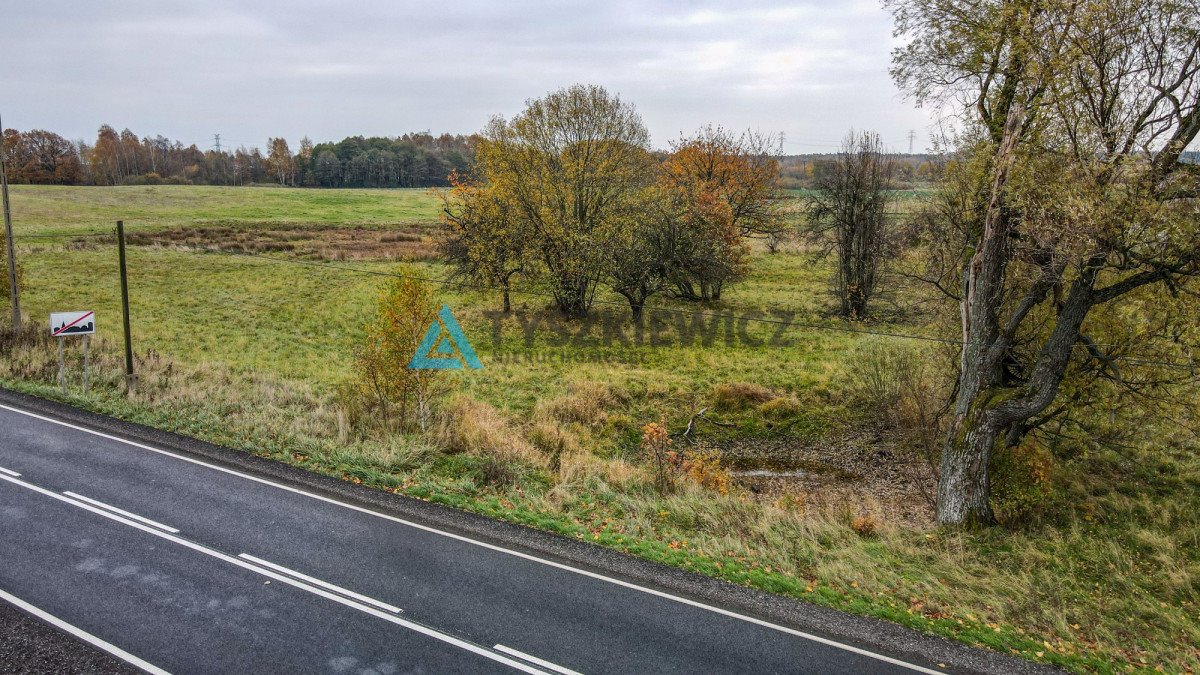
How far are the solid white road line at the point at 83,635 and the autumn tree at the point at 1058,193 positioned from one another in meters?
14.6

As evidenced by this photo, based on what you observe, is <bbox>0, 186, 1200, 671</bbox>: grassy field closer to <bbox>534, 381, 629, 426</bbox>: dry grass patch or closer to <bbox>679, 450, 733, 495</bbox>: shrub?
<bbox>534, 381, 629, 426</bbox>: dry grass patch

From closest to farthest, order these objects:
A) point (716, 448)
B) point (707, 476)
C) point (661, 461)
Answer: point (661, 461) → point (707, 476) → point (716, 448)

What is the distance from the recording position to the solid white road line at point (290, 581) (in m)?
8.89

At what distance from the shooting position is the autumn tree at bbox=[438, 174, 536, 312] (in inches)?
1428

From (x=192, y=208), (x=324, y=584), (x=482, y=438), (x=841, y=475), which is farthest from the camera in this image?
(x=192, y=208)

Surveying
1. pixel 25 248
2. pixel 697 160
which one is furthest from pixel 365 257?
pixel 697 160

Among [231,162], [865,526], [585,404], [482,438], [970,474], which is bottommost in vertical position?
[865,526]

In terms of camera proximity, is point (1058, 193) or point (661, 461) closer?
point (1058, 193)

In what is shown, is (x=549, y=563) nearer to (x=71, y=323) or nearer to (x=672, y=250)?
(x=71, y=323)

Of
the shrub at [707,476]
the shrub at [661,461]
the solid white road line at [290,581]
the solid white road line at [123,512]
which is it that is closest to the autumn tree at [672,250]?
the shrub at [661,461]

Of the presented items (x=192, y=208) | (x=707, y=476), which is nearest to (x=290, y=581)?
(x=707, y=476)

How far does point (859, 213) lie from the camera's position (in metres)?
38.7

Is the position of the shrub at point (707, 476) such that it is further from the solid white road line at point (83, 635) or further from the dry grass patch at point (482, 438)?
the solid white road line at point (83, 635)

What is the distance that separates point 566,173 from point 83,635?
30303 mm
